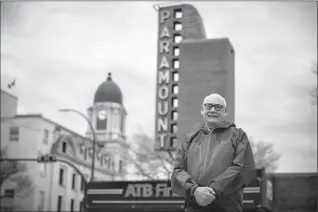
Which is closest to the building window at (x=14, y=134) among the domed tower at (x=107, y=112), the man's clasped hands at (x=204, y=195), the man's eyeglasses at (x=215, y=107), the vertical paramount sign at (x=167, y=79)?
the vertical paramount sign at (x=167, y=79)

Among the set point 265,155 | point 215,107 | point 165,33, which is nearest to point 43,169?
point 265,155

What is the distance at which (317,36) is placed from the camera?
43375 millimetres

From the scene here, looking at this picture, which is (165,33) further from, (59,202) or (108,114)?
(108,114)

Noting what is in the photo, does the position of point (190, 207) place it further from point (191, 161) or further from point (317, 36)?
point (317, 36)

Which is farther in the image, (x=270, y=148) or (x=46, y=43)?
(x=46, y=43)

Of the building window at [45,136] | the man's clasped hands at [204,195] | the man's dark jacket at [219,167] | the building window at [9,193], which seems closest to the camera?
the man's clasped hands at [204,195]

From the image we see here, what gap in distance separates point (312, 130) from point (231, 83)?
1743 cm

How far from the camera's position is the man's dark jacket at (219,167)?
14.2ft

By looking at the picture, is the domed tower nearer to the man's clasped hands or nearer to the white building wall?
the white building wall

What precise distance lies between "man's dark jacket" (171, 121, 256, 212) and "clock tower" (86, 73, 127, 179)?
242 ft

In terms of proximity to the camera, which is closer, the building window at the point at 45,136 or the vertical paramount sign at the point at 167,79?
the vertical paramount sign at the point at 167,79

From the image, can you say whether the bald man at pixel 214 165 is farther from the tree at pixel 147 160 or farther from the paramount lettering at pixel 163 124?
the tree at pixel 147 160

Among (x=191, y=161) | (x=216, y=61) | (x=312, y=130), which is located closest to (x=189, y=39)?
(x=216, y=61)

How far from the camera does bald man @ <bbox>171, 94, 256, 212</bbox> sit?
430 centimetres
